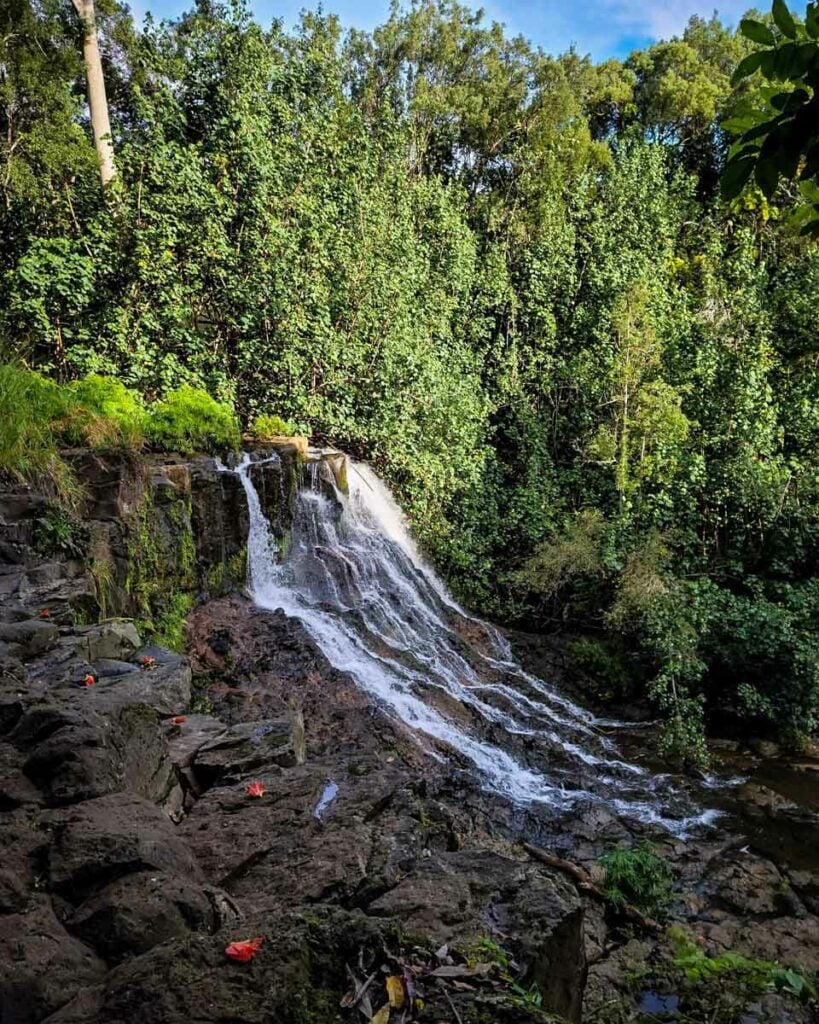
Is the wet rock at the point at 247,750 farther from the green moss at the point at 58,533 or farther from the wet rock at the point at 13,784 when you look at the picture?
the green moss at the point at 58,533

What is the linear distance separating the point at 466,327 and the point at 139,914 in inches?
581

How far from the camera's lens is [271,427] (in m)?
10.9

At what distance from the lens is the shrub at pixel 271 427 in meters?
10.9

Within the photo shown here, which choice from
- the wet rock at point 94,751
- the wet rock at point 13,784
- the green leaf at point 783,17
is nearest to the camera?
the green leaf at point 783,17

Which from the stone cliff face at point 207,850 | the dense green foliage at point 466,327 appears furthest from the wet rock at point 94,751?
the dense green foliage at point 466,327

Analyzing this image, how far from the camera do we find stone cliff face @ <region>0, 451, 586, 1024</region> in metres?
1.73

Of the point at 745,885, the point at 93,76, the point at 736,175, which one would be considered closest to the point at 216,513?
the point at 745,885

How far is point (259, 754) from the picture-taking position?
4.37m

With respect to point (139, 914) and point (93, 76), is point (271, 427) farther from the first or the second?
point (139, 914)

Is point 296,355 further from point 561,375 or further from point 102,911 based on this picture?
point 102,911

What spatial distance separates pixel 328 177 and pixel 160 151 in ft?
11.3

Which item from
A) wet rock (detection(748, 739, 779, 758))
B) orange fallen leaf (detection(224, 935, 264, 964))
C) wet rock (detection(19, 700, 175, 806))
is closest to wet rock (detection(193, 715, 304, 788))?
wet rock (detection(19, 700, 175, 806))

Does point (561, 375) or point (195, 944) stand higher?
point (561, 375)

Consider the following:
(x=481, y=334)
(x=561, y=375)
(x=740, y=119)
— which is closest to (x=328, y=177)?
(x=481, y=334)
